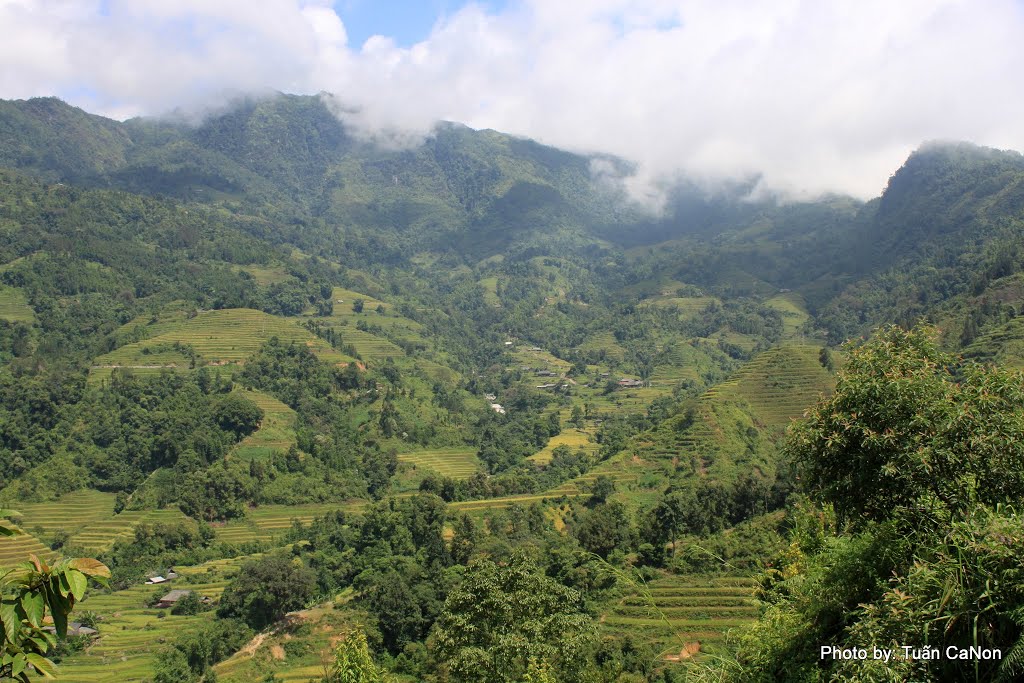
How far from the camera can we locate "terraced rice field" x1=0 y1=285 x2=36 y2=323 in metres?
86.8

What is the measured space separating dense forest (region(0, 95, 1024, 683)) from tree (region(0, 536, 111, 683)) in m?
0.02

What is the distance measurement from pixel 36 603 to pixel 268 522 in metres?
61.2

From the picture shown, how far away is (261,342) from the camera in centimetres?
9081

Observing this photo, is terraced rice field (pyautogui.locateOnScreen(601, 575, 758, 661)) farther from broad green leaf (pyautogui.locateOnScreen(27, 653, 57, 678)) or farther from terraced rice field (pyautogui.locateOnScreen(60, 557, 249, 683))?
broad green leaf (pyautogui.locateOnScreen(27, 653, 57, 678))

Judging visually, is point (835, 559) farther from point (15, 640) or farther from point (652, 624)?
point (652, 624)

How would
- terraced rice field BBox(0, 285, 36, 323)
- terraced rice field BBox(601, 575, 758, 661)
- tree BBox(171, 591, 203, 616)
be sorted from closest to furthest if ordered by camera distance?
1. terraced rice field BBox(601, 575, 758, 661)
2. tree BBox(171, 591, 203, 616)
3. terraced rice field BBox(0, 285, 36, 323)

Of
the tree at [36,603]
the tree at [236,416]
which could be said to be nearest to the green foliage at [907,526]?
the tree at [36,603]

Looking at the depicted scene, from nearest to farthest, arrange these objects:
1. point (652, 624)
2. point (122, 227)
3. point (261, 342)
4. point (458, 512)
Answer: point (652, 624), point (458, 512), point (261, 342), point (122, 227)

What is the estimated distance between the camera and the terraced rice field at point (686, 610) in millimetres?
31422

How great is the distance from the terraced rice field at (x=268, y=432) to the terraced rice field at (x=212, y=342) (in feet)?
28.5

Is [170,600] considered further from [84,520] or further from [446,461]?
[446,461]

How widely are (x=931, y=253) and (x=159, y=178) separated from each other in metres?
180

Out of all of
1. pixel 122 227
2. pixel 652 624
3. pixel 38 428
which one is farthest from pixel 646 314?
pixel 652 624

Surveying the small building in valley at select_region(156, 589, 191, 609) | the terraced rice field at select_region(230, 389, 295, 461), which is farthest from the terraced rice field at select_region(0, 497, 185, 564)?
the terraced rice field at select_region(230, 389, 295, 461)
